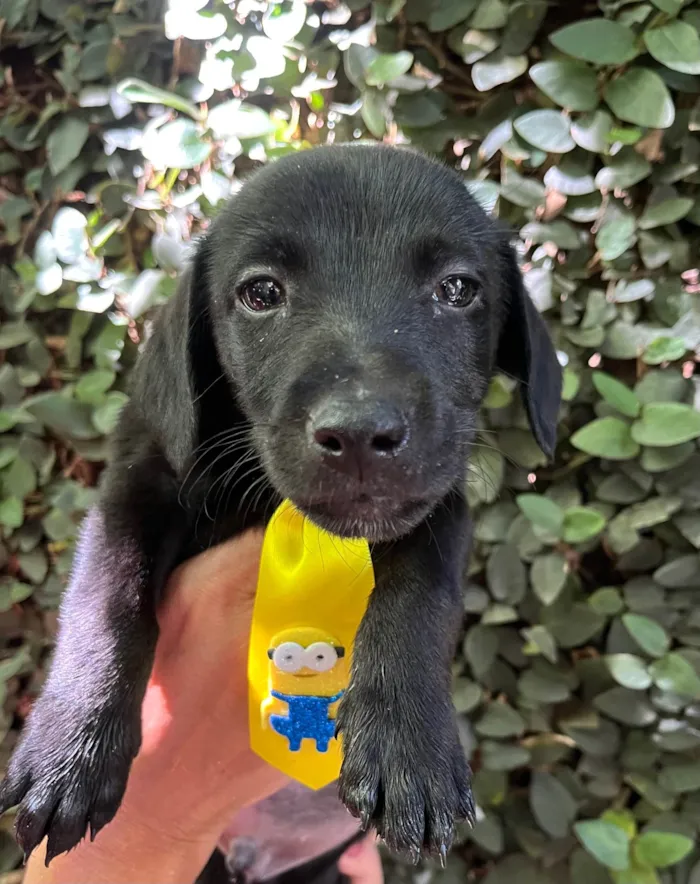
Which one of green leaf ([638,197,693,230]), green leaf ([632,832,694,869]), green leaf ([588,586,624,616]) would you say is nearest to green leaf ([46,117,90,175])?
green leaf ([638,197,693,230])

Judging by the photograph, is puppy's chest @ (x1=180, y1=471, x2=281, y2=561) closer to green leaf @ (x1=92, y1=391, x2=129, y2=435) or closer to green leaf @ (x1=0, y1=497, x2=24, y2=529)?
green leaf @ (x1=92, y1=391, x2=129, y2=435)

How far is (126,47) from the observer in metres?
2.07

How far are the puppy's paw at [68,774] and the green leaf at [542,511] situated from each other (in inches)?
43.7

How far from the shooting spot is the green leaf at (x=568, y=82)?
5.49 ft

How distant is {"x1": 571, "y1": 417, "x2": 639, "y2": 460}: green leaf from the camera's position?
1.76m

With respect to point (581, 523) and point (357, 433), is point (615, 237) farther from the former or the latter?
point (357, 433)

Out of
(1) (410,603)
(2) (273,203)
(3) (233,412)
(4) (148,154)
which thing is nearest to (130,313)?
(4) (148,154)

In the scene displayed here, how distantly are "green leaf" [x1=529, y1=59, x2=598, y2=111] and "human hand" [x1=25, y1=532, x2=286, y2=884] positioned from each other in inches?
50.2

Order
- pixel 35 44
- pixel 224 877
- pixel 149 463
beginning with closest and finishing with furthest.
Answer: pixel 149 463
pixel 224 877
pixel 35 44

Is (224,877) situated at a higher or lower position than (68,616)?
lower

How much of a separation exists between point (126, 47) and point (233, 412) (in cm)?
140

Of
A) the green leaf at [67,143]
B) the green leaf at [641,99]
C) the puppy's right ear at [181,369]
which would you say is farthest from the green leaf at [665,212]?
the green leaf at [67,143]

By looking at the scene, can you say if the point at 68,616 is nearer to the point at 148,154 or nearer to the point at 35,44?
the point at 148,154

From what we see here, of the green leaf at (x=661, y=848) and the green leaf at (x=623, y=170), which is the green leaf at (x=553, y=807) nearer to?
the green leaf at (x=661, y=848)
